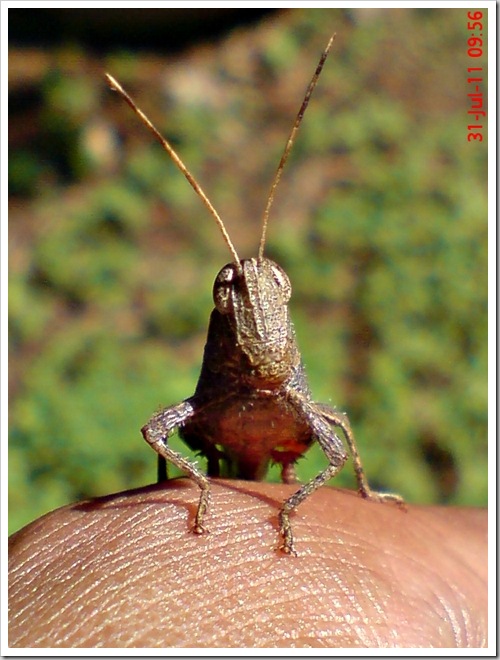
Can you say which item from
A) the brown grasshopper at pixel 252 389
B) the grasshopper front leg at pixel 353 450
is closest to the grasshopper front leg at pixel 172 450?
the brown grasshopper at pixel 252 389

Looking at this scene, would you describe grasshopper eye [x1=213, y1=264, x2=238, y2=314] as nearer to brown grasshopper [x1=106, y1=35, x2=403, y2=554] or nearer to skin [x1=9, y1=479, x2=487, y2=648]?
brown grasshopper [x1=106, y1=35, x2=403, y2=554]

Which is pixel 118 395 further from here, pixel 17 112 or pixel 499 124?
pixel 17 112

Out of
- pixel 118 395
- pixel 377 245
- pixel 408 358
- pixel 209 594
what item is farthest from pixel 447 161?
pixel 209 594

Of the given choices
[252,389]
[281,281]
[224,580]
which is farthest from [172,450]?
[281,281]
